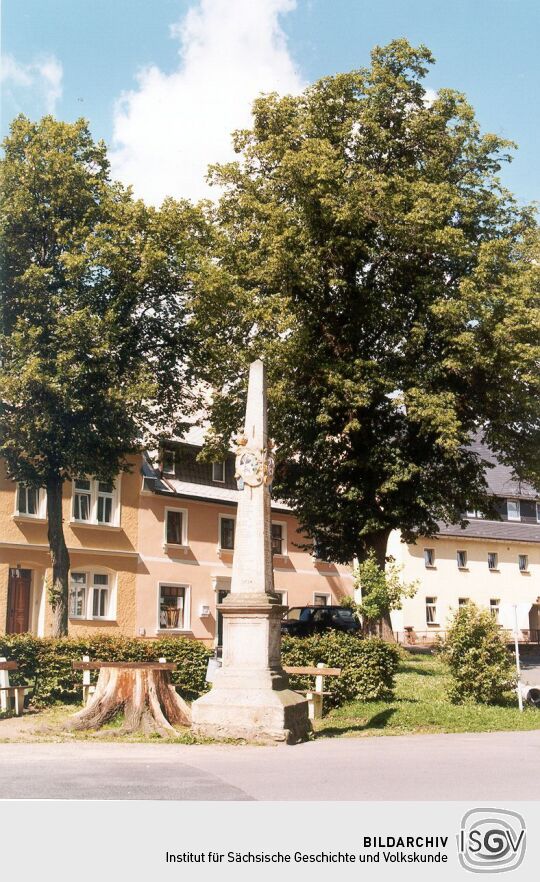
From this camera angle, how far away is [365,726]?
15484 millimetres

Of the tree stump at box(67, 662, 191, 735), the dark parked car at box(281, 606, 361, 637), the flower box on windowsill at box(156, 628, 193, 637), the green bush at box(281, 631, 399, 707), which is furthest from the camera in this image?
the flower box on windowsill at box(156, 628, 193, 637)

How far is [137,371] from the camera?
25750mm

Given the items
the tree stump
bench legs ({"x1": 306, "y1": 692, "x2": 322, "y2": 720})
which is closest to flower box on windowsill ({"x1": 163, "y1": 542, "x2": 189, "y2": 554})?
bench legs ({"x1": 306, "y1": 692, "x2": 322, "y2": 720})

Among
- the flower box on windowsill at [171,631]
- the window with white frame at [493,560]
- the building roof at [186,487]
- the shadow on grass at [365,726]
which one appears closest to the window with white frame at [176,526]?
the building roof at [186,487]

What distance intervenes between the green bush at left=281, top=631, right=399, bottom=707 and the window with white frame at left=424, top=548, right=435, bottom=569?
32565 millimetres

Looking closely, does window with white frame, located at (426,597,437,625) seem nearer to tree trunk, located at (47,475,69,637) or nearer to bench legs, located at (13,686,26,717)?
tree trunk, located at (47,475,69,637)

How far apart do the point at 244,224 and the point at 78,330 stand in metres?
8.34

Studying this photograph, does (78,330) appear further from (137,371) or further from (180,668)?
(180,668)

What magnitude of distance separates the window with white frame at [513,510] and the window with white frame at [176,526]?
84.9 ft

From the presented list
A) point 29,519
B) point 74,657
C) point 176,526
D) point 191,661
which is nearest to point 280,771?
point 191,661

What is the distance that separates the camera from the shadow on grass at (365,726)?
14.6 m

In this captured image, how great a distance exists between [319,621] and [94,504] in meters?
9.74

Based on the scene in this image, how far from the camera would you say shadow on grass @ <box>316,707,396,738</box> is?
47.8 ft

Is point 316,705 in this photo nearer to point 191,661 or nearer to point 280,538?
point 191,661
